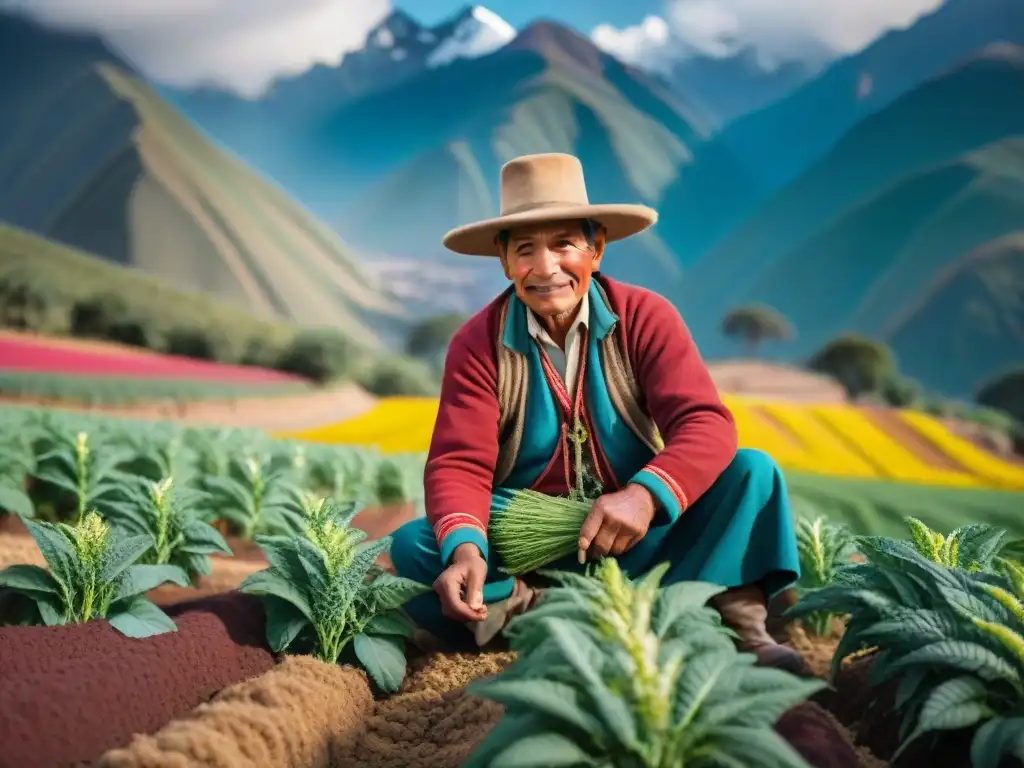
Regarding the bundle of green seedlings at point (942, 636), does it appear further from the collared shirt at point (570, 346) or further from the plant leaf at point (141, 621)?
the plant leaf at point (141, 621)

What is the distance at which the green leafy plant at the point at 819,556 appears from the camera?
235cm

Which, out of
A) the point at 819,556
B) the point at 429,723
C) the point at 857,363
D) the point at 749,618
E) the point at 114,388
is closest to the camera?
the point at 429,723

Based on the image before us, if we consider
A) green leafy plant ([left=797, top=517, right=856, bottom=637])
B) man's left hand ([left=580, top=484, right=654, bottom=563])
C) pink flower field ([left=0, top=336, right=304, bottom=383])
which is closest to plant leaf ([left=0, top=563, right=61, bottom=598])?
man's left hand ([left=580, top=484, right=654, bottom=563])

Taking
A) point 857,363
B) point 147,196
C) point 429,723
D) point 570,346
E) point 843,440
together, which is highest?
point 147,196

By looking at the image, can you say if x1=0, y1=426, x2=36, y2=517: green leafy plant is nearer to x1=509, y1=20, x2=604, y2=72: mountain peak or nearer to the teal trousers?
the teal trousers

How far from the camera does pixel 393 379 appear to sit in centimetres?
959

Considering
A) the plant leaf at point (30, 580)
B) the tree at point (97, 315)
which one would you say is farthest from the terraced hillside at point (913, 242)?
the plant leaf at point (30, 580)

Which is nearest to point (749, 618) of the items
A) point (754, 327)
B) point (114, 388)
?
point (114, 388)

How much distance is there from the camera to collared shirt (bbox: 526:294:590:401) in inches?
84.6

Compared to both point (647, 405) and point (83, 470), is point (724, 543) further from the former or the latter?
point (83, 470)

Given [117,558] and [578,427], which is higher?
[578,427]

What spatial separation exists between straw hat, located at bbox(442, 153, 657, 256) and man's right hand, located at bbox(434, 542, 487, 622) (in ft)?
2.78

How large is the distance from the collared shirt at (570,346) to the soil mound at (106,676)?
3.35ft

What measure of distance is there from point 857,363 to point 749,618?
868 cm
